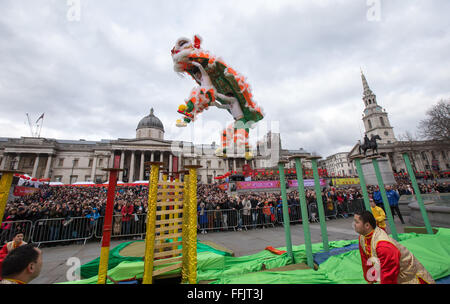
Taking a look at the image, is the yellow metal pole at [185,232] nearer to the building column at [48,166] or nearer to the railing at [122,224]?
the railing at [122,224]

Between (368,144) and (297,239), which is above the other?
(368,144)

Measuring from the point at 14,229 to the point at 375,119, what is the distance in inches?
2789

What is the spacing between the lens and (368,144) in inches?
739

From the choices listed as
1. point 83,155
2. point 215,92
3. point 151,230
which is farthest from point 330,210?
point 83,155

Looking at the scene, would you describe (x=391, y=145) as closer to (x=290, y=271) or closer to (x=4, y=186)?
(x=290, y=271)

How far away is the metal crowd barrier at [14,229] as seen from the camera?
651 cm

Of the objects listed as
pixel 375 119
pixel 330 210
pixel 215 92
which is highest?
pixel 375 119

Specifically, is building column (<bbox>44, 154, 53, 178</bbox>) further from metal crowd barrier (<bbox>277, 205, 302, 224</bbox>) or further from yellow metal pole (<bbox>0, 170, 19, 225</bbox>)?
yellow metal pole (<bbox>0, 170, 19, 225</bbox>)

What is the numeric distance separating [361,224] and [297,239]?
4.63 meters

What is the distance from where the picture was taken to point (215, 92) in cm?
831

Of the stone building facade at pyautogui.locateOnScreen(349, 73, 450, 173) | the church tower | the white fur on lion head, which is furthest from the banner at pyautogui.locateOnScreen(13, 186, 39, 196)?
the church tower

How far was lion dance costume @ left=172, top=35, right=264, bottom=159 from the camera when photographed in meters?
7.67
